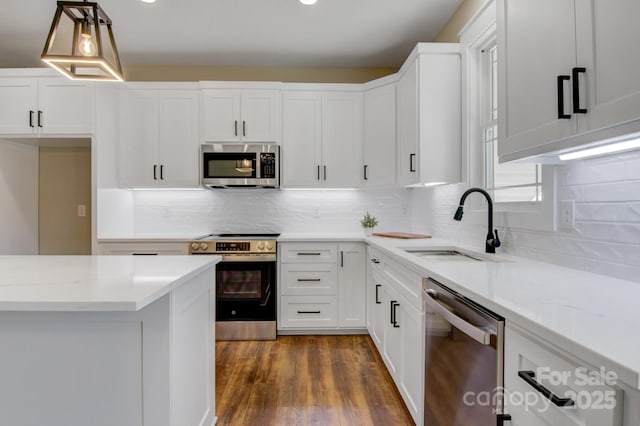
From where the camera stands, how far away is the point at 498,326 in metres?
1.01

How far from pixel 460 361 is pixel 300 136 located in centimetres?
270

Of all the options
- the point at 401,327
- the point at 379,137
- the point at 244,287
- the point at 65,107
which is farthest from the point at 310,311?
the point at 65,107

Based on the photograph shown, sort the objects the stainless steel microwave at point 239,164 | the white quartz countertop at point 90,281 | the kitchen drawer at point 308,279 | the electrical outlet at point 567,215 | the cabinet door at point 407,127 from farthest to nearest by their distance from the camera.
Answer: the stainless steel microwave at point 239,164, the kitchen drawer at point 308,279, the cabinet door at point 407,127, the electrical outlet at point 567,215, the white quartz countertop at point 90,281

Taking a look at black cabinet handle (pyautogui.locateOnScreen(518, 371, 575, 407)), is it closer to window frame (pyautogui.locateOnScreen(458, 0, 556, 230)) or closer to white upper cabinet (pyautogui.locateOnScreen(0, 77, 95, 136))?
window frame (pyautogui.locateOnScreen(458, 0, 556, 230))

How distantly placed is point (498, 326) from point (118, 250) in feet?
10.7

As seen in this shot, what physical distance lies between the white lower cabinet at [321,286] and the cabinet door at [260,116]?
1.15 metres

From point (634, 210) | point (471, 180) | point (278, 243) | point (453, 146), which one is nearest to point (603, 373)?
point (634, 210)

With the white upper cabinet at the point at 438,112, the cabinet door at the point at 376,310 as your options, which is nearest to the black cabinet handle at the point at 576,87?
the white upper cabinet at the point at 438,112

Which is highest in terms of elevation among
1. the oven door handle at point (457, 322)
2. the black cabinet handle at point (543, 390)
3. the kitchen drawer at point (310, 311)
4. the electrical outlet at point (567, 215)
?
the electrical outlet at point (567, 215)

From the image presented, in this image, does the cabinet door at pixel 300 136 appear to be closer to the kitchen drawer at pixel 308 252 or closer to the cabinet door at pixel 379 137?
the cabinet door at pixel 379 137

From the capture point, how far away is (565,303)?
96 centimetres

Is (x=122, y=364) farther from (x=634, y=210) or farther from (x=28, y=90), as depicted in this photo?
(x=28, y=90)

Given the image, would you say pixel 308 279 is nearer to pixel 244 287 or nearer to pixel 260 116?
pixel 244 287

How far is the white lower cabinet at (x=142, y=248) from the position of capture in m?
3.16
